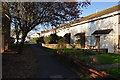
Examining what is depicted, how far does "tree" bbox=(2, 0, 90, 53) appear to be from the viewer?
9.88 m

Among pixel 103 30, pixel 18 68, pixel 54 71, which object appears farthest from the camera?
pixel 103 30

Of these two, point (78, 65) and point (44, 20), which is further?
point (44, 20)

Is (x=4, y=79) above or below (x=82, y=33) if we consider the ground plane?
below

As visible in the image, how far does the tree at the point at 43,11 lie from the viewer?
32.4ft

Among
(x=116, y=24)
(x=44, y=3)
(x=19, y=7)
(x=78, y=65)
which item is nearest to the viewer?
(x=78, y=65)

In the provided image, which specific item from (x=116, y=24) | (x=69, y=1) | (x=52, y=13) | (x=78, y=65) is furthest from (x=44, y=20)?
(x=116, y=24)

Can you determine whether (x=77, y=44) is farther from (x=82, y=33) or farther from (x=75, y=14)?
(x=75, y=14)

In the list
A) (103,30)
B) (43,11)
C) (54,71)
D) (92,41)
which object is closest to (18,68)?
(54,71)

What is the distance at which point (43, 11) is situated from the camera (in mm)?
10945

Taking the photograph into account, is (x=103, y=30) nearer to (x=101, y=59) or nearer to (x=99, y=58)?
(x=99, y=58)

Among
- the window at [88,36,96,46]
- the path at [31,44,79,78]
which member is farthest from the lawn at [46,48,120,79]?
the window at [88,36,96,46]

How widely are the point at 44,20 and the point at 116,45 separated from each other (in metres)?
8.70

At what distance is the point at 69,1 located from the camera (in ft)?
30.7

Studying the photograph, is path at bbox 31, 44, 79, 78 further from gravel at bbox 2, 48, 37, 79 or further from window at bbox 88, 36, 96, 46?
window at bbox 88, 36, 96, 46
